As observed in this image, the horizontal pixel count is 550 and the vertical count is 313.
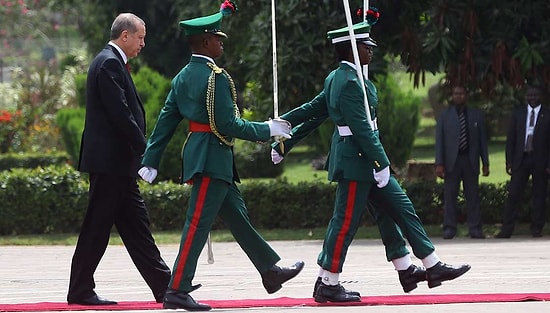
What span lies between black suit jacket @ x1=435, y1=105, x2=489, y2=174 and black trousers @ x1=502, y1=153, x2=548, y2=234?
425 millimetres

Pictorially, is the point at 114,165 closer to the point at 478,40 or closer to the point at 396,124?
the point at 478,40

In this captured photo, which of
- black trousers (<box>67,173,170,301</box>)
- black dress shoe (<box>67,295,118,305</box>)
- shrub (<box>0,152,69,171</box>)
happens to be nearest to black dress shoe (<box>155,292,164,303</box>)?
black trousers (<box>67,173,170,301</box>)

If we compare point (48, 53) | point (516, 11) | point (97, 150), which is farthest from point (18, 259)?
point (48, 53)

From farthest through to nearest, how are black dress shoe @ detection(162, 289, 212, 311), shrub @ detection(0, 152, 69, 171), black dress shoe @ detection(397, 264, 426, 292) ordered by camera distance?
shrub @ detection(0, 152, 69, 171) < black dress shoe @ detection(397, 264, 426, 292) < black dress shoe @ detection(162, 289, 212, 311)

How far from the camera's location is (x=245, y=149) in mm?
26406

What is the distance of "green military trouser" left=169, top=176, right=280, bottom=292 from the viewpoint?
27.9 ft

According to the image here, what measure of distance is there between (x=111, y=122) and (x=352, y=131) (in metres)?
1.59

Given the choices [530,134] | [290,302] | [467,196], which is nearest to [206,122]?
[290,302]

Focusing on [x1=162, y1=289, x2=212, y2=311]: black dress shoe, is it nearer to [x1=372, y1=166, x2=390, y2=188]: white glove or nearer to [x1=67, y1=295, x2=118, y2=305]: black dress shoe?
[x1=67, y1=295, x2=118, y2=305]: black dress shoe

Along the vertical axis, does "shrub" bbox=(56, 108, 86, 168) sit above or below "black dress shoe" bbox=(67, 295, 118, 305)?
below

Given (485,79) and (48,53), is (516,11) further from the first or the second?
(48,53)

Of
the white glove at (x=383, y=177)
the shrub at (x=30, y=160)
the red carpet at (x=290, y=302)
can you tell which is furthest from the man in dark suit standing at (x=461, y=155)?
the shrub at (x=30, y=160)

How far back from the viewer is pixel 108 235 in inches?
354

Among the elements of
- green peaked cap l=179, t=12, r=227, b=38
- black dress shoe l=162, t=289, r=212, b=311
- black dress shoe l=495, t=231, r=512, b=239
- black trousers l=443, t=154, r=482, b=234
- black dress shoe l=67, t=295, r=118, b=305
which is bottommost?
black dress shoe l=495, t=231, r=512, b=239
